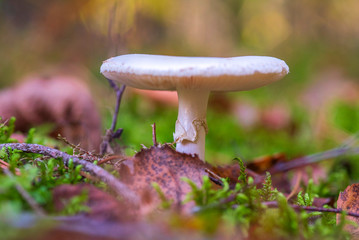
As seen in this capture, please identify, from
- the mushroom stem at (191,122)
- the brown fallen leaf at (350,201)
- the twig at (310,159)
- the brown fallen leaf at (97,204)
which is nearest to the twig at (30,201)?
the brown fallen leaf at (97,204)

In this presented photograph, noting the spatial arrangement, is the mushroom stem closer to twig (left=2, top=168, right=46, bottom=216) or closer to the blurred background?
the blurred background

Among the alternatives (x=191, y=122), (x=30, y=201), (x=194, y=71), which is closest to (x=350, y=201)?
(x=191, y=122)

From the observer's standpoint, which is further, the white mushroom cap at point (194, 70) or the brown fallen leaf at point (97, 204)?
the white mushroom cap at point (194, 70)

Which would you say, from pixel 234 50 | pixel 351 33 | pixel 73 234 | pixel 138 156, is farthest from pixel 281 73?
pixel 351 33

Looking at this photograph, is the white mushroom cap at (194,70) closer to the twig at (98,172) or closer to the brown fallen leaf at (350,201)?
the twig at (98,172)

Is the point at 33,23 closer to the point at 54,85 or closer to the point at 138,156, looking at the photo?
the point at 54,85

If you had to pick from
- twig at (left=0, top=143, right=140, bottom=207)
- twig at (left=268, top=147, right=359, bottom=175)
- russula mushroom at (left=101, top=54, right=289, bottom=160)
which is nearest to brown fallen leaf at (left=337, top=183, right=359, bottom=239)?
twig at (left=268, top=147, right=359, bottom=175)
